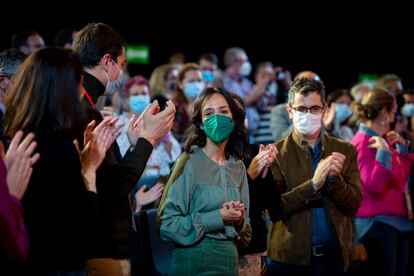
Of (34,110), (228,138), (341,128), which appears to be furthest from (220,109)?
(341,128)

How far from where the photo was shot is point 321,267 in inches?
193

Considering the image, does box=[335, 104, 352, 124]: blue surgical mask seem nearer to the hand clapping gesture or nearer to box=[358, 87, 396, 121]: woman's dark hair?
box=[358, 87, 396, 121]: woman's dark hair

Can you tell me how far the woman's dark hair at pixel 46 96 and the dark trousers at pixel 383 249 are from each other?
3.70 m

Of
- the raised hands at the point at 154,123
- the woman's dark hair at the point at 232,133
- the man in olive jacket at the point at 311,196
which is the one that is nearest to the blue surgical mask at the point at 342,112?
the man in olive jacket at the point at 311,196

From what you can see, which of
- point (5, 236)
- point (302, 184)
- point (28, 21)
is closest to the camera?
point (5, 236)

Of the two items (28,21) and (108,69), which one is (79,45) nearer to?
(108,69)

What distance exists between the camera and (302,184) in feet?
16.2

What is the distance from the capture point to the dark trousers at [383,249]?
608cm

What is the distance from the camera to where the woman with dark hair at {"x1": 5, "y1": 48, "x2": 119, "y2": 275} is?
10.5 feet

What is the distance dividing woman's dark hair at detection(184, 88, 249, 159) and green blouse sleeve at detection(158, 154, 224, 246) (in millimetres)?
196

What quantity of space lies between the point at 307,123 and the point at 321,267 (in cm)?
109

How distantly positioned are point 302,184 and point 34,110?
236cm

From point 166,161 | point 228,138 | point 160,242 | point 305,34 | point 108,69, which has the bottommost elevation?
point 160,242

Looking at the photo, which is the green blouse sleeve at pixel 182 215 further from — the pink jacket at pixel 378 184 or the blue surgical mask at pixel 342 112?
the blue surgical mask at pixel 342 112
